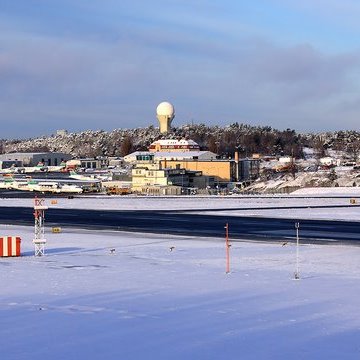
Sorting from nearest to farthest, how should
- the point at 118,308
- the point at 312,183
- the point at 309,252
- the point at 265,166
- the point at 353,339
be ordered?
the point at 353,339 < the point at 118,308 < the point at 309,252 < the point at 312,183 < the point at 265,166

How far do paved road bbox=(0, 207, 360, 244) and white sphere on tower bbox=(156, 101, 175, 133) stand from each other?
130 metres

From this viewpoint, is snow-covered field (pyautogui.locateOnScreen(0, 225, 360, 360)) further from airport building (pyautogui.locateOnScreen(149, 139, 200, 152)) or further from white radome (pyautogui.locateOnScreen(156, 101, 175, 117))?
white radome (pyautogui.locateOnScreen(156, 101, 175, 117))

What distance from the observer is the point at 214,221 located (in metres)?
47.3

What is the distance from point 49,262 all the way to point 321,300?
11.7 m

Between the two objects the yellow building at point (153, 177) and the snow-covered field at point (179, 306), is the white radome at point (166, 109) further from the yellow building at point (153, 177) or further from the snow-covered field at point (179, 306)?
the snow-covered field at point (179, 306)

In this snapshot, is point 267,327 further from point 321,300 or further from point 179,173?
point 179,173

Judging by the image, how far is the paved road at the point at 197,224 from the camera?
36.9 meters

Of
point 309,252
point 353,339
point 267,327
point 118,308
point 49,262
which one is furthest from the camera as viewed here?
point 309,252

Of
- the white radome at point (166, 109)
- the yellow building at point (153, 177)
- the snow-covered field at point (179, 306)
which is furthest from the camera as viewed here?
the white radome at point (166, 109)

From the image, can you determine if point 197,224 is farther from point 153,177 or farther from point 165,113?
point 165,113

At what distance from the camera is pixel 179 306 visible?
16.4 meters

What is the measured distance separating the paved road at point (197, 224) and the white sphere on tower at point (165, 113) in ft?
425

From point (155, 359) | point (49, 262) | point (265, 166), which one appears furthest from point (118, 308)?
point (265, 166)

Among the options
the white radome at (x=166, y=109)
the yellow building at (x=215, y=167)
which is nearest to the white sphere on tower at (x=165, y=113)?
the white radome at (x=166, y=109)
